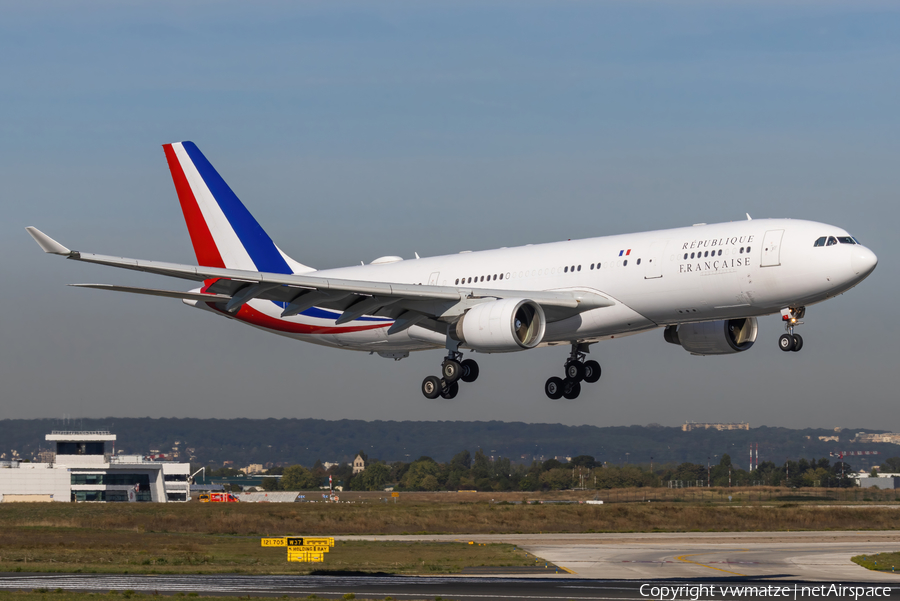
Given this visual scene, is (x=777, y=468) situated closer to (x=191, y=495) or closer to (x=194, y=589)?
(x=191, y=495)

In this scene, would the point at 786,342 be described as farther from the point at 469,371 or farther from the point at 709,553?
the point at 709,553

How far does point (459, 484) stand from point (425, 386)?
109973mm

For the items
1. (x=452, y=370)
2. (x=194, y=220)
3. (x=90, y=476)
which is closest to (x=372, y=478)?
(x=90, y=476)

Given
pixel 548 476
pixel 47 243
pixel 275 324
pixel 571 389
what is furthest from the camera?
pixel 548 476

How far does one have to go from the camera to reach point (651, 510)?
85812 mm

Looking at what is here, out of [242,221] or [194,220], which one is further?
[194,220]

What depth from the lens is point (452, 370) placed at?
45.2 m

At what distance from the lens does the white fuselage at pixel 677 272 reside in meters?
37.8

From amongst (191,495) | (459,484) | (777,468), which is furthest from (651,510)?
(191,495)

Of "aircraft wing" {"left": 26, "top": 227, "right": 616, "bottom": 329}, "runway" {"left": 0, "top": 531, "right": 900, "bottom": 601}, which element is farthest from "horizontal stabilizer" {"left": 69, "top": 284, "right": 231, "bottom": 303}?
"runway" {"left": 0, "top": 531, "right": 900, "bottom": 601}

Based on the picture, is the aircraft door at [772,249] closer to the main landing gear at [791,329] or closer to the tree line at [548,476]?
the main landing gear at [791,329]

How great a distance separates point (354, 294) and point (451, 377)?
5783 millimetres

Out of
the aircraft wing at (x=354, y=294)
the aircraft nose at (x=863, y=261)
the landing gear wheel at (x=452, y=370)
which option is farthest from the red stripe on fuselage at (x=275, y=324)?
the aircraft nose at (x=863, y=261)

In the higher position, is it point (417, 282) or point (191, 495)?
point (417, 282)
